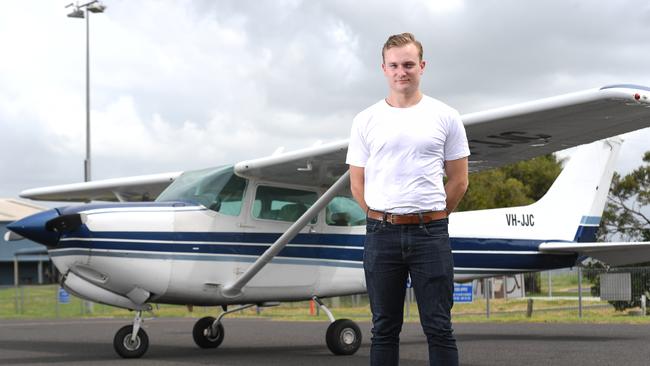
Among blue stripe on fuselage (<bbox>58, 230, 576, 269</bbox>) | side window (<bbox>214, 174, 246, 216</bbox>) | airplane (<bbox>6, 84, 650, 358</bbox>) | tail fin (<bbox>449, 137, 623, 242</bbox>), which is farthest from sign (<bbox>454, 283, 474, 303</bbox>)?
side window (<bbox>214, 174, 246, 216</bbox>)

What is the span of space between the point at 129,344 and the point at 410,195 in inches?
245

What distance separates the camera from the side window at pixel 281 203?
10328 mm

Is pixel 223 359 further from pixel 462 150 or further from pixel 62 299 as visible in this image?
pixel 62 299

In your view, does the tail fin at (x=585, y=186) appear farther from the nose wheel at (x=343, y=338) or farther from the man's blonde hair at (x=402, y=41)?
the man's blonde hair at (x=402, y=41)

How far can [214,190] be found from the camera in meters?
10.0

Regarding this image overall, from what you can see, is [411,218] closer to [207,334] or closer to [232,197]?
[232,197]

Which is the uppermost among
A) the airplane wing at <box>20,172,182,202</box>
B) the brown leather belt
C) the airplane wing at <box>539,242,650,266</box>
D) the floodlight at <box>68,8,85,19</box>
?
the floodlight at <box>68,8,85,19</box>

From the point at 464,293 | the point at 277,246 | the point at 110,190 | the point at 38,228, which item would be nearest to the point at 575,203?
the point at 277,246

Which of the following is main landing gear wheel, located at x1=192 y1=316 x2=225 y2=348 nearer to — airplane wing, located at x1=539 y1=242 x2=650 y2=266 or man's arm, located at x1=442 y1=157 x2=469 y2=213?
airplane wing, located at x1=539 y1=242 x2=650 y2=266

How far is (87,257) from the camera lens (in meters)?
9.07

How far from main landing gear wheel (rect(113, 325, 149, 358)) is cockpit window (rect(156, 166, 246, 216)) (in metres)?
1.48

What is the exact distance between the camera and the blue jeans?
3994mm

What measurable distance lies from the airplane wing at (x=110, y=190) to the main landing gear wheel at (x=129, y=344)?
10.8ft

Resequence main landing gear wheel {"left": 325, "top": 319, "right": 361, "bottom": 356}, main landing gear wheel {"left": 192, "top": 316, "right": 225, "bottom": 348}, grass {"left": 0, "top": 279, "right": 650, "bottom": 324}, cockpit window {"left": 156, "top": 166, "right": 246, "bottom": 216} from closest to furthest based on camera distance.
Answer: cockpit window {"left": 156, "top": 166, "right": 246, "bottom": 216}, main landing gear wheel {"left": 325, "top": 319, "right": 361, "bottom": 356}, main landing gear wheel {"left": 192, "top": 316, "right": 225, "bottom": 348}, grass {"left": 0, "top": 279, "right": 650, "bottom": 324}
